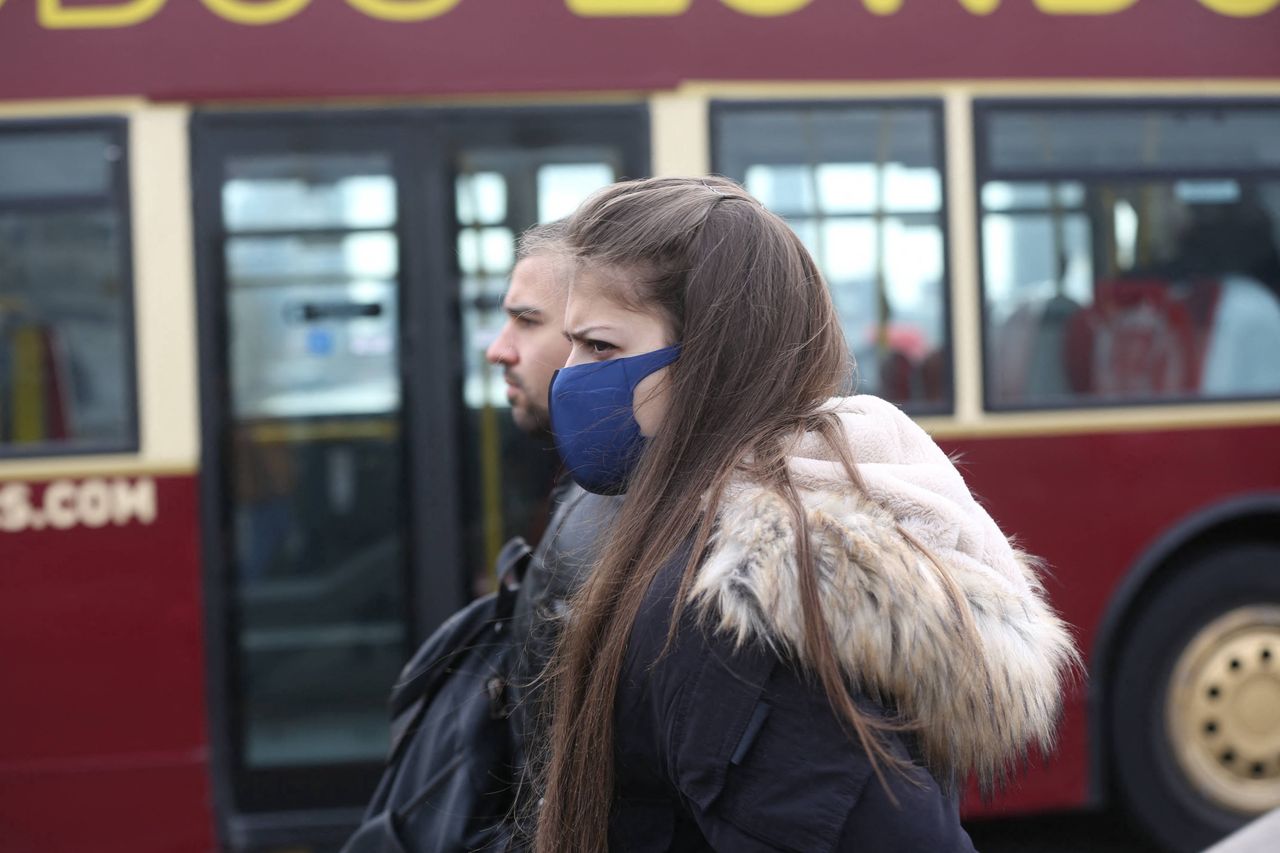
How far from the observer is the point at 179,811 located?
379 cm

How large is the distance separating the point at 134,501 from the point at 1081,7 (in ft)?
10.8

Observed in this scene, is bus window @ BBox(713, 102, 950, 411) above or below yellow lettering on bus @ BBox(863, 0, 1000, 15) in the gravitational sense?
below

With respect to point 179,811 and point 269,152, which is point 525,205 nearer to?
point 269,152

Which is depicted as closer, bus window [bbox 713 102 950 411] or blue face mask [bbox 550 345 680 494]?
blue face mask [bbox 550 345 680 494]

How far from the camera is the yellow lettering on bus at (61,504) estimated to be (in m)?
3.71

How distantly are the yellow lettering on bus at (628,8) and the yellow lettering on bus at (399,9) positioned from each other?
397mm

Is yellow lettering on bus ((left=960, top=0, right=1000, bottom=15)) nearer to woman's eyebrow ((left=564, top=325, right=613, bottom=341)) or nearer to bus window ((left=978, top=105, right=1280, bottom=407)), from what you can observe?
bus window ((left=978, top=105, right=1280, bottom=407))

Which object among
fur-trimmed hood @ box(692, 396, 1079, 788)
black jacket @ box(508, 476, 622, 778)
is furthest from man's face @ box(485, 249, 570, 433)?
fur-trimmed hood @ box(692, 396, 1079, 788)

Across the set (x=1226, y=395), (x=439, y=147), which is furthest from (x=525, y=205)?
(x=1226, y=395)

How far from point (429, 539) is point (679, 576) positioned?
9.65 ft

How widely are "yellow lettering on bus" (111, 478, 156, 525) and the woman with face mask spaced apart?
111 inches

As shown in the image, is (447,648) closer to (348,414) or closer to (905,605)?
(905,605)

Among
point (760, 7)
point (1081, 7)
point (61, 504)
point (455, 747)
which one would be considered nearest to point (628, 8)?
point (760, 7)

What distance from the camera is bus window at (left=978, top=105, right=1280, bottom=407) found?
4.03 m
